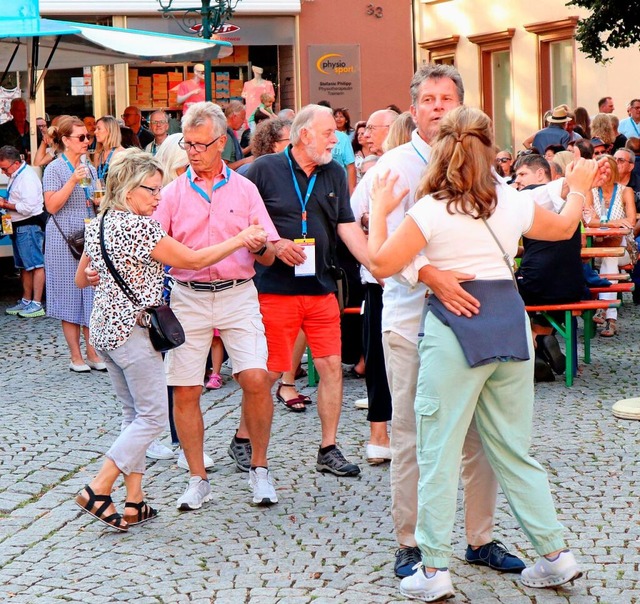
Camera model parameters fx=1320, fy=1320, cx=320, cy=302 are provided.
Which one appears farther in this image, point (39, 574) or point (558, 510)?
point (558, 510)

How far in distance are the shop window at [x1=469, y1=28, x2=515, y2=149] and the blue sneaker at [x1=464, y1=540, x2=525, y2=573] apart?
22092mm

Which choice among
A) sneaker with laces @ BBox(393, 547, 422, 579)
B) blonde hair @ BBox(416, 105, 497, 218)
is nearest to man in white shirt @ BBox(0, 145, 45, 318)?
sneaker with laces @ BBox(393, 547, 422, 579)

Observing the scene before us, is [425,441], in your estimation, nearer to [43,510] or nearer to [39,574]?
[39,574]

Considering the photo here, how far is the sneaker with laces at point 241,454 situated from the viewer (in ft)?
23.3

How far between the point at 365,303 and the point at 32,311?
7605 mm

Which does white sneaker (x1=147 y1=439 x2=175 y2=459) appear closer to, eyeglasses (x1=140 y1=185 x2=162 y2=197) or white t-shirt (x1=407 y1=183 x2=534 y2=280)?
eyeglasses (x1=140 y1=185 x2=162 y2=197)

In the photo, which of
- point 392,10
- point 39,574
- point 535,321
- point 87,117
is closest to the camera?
point 39,574

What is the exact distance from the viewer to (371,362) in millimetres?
7137

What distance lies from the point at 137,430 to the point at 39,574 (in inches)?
34.7

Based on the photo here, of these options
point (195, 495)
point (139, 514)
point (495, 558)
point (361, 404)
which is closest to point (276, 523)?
point (195, 495)

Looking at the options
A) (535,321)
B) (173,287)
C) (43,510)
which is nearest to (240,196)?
(173,287)

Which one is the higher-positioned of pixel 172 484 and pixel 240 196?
pixel 240 196

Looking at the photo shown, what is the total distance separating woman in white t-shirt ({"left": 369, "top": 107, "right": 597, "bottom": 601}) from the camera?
15.5 feet

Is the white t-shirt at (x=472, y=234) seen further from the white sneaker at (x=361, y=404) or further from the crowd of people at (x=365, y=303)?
the white sneaker at (x=361, y=404)
